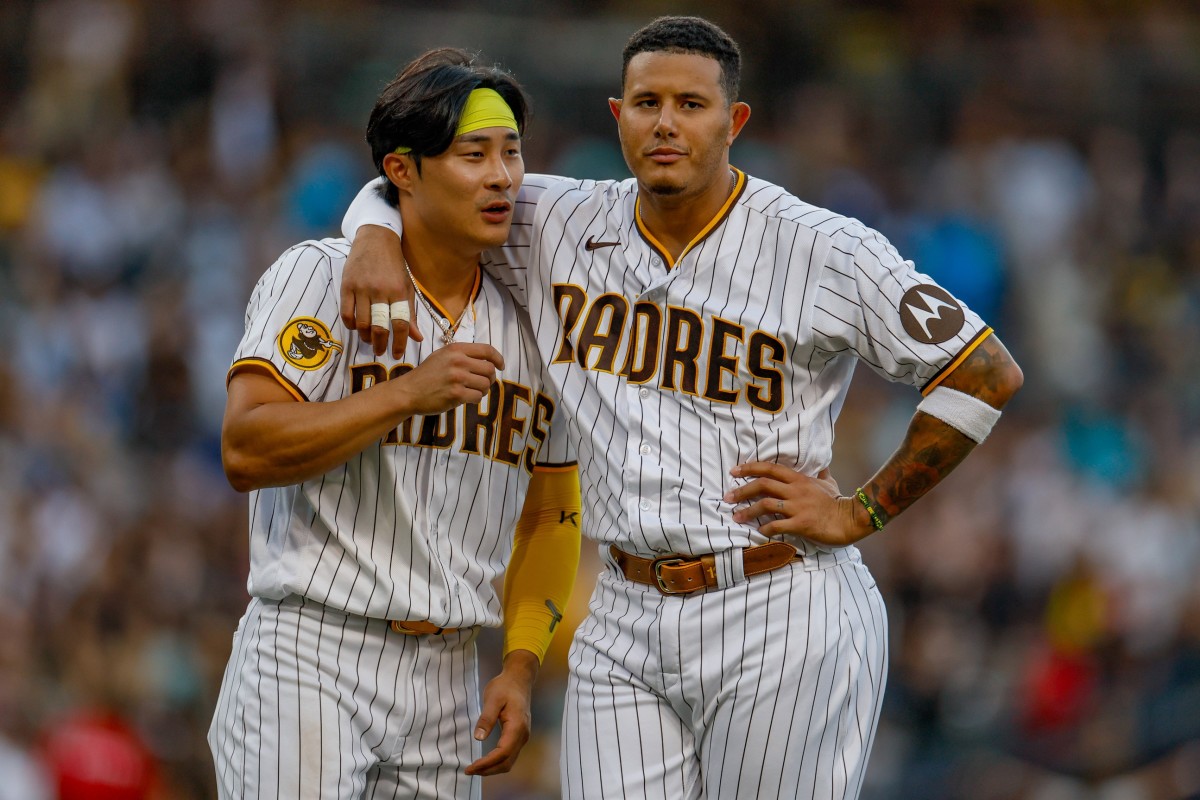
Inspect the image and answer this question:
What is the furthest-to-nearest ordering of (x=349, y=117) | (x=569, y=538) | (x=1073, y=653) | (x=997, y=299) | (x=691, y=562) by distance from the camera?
(x=349, y=117) → (x=997, y=299) → (x=1073, y=653) → (x=569, y=538) → (x=691, y=562)

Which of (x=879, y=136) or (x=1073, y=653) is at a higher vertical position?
(x=879, y=136)

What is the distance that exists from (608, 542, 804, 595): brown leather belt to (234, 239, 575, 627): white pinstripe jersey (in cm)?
48

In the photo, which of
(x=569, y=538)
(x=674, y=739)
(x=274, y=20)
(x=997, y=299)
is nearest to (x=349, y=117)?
(x=274, y=20)

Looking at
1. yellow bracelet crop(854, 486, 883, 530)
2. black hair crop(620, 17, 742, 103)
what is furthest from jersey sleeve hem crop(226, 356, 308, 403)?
yellow bracelet crop(854, 486, 883, 530)

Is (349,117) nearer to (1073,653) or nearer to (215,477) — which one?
(215,477)

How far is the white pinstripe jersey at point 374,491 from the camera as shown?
3.76 meters

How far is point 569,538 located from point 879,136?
747cm

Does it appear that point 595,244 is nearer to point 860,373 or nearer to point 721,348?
point 721,348

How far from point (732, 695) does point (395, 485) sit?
92 centimetres

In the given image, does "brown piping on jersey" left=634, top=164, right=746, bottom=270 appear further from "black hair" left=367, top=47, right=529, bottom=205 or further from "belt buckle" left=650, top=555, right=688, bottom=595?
"belt buckle" left=650, top=555, right=688, bottom=595

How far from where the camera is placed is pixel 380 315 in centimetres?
368

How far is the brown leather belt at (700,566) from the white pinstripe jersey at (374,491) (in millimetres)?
482

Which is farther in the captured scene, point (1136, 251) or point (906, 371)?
point (1136, 251)

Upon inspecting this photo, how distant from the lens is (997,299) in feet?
33.8
